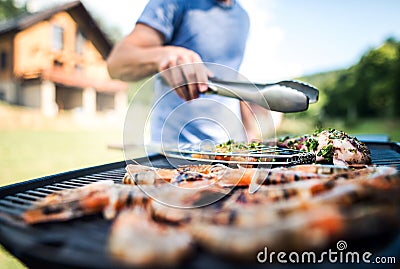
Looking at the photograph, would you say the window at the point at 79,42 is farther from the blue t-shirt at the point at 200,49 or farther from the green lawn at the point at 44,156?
the blue t-shirt at the point at 200,49

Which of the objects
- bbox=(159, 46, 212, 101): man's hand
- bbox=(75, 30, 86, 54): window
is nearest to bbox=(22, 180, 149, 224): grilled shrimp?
bbox=(159, 46, 212, 101): man's hand

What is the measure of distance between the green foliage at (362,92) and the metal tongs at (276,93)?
19.4 metres

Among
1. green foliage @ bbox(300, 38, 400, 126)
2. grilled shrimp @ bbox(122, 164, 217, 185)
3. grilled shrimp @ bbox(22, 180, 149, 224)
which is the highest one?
green foliage @ bbox(300, 38, 400, 126)

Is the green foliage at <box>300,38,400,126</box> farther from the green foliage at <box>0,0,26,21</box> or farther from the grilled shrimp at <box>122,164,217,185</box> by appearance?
the green foliage at <box>0,0,26,21</box>

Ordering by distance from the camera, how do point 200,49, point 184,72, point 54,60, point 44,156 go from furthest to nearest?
1. point 54,60
2. point 44,156
3. point 200,49
4. point 184,72

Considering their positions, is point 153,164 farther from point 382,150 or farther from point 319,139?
point 382,150

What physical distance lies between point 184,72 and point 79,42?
21.5 metres

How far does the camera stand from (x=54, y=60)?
20312 mm

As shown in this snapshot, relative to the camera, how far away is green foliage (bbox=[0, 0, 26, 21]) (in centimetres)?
3055

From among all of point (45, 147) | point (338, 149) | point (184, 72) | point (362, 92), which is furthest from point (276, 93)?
point (362, 92)

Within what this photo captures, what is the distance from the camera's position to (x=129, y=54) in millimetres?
2689

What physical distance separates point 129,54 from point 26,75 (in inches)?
756

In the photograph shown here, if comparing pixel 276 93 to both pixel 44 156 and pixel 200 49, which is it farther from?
pixel 44 156

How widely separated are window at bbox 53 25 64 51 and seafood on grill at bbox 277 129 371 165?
21234 millimetres
